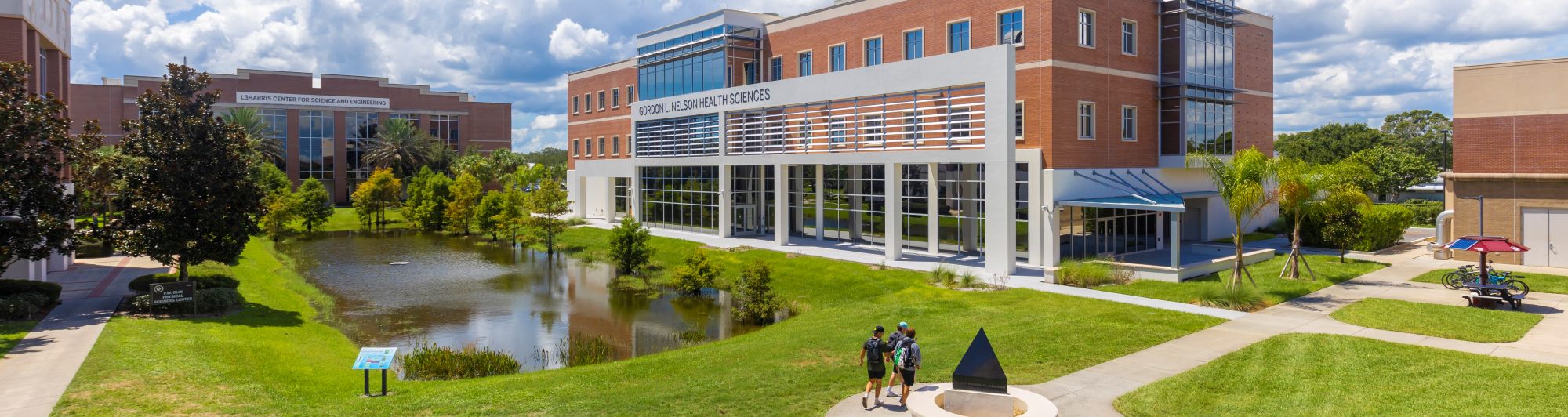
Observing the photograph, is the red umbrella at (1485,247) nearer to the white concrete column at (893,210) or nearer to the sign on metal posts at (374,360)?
the white concrete column at (893,210)

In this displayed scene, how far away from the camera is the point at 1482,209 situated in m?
30.1

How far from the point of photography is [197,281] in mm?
23172

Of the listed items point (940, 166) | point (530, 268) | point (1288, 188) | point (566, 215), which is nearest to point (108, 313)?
point (530, 268)

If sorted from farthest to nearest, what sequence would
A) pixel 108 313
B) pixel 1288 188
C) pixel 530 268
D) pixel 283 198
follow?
1. pixel 283 198
2. pixel 530 268
3. pixel 1288 188
4. pixel 108 313

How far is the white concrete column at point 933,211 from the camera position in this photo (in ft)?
111

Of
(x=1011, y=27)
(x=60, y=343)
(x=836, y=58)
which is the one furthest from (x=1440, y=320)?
(x=60, y=343)

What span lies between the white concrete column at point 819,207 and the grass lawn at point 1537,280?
75.3 feet

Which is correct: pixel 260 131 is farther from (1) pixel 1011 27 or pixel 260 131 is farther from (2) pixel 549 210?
(1) pixel 1011 27

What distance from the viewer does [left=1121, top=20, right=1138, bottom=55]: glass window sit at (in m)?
32.6

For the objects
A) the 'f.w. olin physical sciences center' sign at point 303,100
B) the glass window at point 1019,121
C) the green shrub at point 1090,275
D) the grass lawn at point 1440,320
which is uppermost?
the 'f.w. olin physical sciences center' sign at point 303,100

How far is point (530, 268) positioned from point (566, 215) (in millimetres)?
25385

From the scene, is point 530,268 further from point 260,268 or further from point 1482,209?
point 1482,209

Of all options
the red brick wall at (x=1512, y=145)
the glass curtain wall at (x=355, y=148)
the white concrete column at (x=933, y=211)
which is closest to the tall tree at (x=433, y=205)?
the glass curtain wall at (x=355, y=148)

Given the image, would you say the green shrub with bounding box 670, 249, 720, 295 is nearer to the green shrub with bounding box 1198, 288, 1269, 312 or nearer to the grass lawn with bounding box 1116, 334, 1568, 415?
the green shrub with bounding box 1198, 288, 1269, 312
